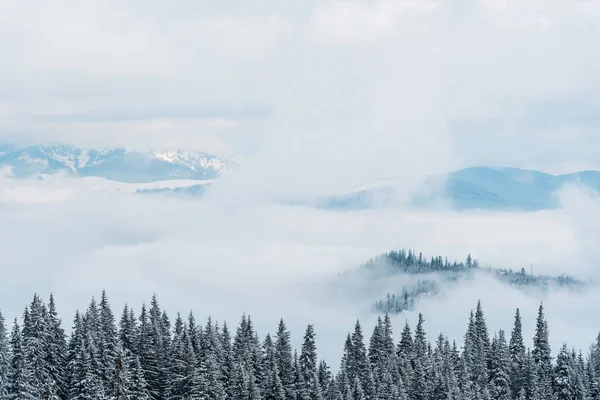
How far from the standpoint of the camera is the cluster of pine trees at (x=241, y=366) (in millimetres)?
98812

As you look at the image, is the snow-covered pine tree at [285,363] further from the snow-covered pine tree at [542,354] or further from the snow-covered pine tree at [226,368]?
the snow-covered pine tree at [542,354]

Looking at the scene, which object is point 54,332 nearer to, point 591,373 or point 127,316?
point 127,316

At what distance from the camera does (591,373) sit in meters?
141

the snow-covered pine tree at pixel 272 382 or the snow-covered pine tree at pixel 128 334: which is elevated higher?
the snow-covered pine tree at pixel 128 334

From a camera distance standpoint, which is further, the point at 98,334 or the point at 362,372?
the point at 362,372

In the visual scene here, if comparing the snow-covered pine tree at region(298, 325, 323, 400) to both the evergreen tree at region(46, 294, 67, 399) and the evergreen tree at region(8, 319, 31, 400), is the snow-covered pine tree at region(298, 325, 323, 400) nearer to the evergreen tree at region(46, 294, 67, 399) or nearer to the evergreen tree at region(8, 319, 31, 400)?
the evergreen tree at region(46, 294, 67, 399)

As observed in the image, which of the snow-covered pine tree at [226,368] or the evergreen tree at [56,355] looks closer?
the evergreen tree at [56,355]

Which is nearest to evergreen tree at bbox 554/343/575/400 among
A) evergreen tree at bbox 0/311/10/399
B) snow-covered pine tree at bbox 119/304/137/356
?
snow-covered pine tree at bbox 119/304/137/356

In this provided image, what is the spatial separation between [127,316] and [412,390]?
49.1 metres

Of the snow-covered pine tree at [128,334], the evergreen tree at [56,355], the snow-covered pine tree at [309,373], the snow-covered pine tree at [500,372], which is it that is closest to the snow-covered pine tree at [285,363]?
the snow-covered pine tree at [309,373]

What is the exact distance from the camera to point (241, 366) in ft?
376

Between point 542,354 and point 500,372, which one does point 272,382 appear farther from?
point 542,354

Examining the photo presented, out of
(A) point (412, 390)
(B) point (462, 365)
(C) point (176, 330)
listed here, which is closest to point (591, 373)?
(B) point (462, 365)

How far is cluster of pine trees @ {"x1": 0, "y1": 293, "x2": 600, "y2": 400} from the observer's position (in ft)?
324
